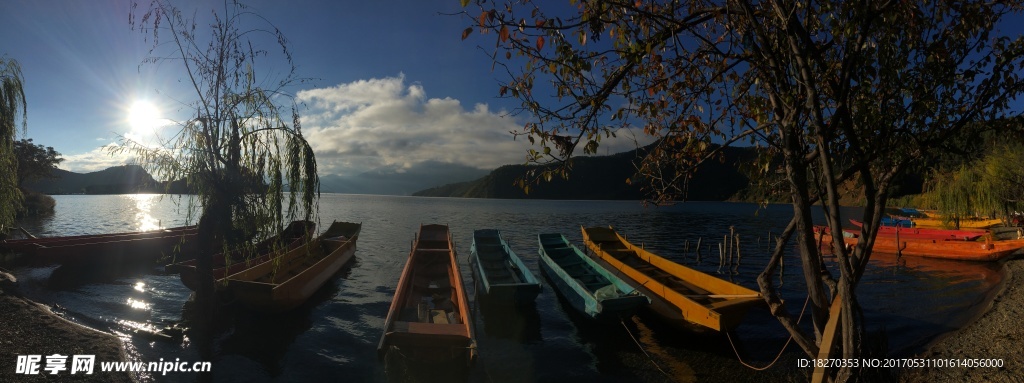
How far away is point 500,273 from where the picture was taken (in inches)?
715

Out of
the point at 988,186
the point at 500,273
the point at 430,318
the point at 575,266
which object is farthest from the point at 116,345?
the point at 988,186

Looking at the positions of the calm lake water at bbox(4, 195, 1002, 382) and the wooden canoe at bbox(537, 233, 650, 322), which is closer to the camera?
the calm lake water at bbox(4, 195, 1002, 382)

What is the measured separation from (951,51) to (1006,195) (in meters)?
37.8

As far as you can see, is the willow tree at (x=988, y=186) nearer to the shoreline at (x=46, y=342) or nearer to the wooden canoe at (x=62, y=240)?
the shoreline at (x=46, y=342)

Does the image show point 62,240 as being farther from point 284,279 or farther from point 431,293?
point 431,293

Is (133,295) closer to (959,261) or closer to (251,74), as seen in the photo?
(251,74)

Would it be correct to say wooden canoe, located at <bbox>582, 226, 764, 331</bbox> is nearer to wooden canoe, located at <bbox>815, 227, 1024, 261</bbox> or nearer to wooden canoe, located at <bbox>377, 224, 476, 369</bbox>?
wooden canoe, located at <bbox>377, 224, 476, 369</bbox>

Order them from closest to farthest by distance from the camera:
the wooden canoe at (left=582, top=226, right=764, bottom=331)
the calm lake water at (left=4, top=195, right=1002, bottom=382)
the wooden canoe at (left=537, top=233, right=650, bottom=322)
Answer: the calm lake water at (left=4, top=195, right=1002, bottom=382)
the wooden canoe at (left=582, top=226, right=764, bottom=331)
the wooden canoe at (left=537, top=233, right=650, bottom=322)

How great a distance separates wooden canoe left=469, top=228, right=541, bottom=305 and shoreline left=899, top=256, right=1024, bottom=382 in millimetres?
9171

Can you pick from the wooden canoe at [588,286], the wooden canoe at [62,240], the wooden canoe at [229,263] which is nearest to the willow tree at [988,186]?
the wooden canoe at [588,286]

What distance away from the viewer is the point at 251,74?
36.0 ft


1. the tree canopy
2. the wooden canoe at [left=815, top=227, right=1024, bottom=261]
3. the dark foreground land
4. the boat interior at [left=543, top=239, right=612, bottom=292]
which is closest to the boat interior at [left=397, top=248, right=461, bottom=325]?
the boat interior at [left=543, top=239, right=612, bottom=292]

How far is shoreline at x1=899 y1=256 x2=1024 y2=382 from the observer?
8.42 m

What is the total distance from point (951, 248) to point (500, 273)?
2742 cm
